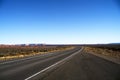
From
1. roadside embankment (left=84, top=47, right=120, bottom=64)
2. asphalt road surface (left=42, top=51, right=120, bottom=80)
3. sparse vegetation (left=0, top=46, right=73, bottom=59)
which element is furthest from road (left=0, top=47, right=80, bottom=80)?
sparse vegetation (left=0, top=46, right=73, bottom=59)

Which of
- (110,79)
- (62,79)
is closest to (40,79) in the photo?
(62,79)

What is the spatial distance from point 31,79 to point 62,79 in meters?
1.70

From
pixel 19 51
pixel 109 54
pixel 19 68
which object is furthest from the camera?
pixel 19 51

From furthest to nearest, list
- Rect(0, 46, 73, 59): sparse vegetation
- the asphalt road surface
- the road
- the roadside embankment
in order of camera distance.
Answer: Rect(0, 46, 73, 59): sparse vegetation
the roadside embankment
the asphalt road surface
the road

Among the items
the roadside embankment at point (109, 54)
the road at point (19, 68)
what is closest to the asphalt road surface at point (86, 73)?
the road at point (19, 68)

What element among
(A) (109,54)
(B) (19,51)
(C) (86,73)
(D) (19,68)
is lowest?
(C) (86,73)

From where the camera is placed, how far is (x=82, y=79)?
1066cm

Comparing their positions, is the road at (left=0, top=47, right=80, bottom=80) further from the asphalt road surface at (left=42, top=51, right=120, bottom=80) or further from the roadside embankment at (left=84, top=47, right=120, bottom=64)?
the roadside embankment at (left=84, top=47, right=120, bottom=64)

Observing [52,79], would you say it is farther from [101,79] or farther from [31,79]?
[101,79]

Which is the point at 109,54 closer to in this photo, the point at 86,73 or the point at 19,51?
the point at 86,73

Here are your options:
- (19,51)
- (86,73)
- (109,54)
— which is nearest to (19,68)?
(86,73)

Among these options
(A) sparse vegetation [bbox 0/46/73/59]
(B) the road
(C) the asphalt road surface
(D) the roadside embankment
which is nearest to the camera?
(B) the road

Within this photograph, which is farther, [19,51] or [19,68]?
[19,51]

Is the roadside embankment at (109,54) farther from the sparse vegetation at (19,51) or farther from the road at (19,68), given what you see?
the sparse vegetation at (19,51)
